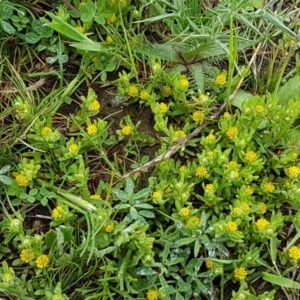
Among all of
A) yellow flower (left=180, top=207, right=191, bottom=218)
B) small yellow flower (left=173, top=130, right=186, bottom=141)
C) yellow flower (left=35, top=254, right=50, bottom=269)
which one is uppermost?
small yellow flower (left=173, top=130, right=186, bottom=141)

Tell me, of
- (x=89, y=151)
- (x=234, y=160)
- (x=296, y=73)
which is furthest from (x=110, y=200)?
(x=296, y=73)

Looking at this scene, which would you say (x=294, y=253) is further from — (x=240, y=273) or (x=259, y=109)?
(x=259, y=109)

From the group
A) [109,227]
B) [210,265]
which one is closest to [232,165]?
[210,265]

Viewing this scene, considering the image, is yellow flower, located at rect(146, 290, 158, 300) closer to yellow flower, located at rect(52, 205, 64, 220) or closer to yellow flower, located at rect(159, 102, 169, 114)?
yellow flower, located at rect(52, 205, 64, 220)

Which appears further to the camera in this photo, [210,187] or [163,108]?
[163,108]

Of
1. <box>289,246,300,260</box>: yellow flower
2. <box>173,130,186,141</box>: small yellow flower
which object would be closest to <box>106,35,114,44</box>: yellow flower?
<box>173,130,186,141</box>: small yellow flower

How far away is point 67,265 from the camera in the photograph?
1.91 meters

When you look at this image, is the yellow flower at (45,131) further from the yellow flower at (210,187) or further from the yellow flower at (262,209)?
the yellow flower at (262,209)

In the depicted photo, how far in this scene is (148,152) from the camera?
2.13 m

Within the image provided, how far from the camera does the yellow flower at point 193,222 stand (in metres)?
1.88

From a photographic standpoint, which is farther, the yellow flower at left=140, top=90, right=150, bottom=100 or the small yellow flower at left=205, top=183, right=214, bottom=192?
the yellow flower at left=140, top=90, right=150, bottom=100

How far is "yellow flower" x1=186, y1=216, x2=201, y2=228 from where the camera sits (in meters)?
1.88

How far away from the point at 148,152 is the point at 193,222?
1.16ft

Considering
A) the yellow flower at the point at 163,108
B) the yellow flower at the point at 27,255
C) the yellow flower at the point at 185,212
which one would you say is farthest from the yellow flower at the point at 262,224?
the yellow flower at the point at 27,255
